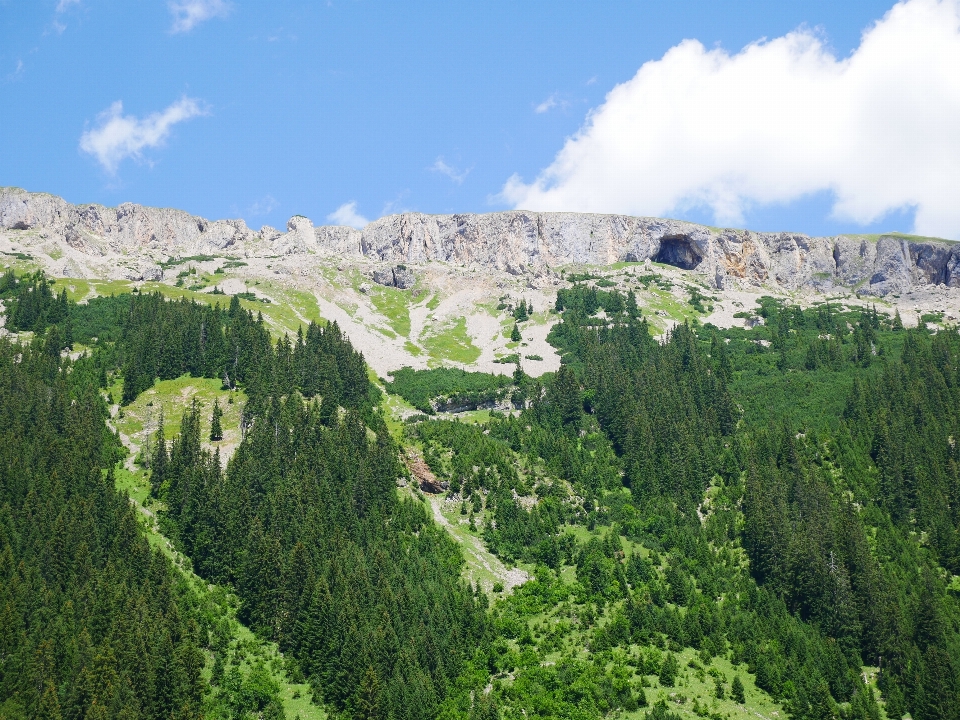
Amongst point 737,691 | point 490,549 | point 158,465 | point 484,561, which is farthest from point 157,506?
point 737,691

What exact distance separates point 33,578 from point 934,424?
6304 inches

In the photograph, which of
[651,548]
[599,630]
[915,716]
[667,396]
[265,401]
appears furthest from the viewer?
[667,396]

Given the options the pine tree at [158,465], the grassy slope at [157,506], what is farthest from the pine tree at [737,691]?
the pine tree at [158,465]

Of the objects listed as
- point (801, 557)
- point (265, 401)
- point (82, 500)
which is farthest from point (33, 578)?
point (801, 557)

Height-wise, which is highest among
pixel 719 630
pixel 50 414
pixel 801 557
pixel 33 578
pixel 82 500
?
pixel 50 414

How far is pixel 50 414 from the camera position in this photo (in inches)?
5477

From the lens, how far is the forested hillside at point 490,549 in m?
95.8

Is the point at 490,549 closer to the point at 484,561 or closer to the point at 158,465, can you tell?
the point at 484,561

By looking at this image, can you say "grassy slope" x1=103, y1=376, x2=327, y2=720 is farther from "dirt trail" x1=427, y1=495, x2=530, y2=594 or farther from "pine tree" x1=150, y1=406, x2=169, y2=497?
"dirt trail" x1=427, y1=495, x2=530, y2=594

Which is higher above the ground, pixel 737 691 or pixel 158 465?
pixel 158 465

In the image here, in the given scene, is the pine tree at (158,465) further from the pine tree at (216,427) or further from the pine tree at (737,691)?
the pine tree at (737,691)

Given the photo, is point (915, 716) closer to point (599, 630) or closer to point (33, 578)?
point (599, 630)

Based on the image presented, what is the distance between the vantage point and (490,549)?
135375 millimetres

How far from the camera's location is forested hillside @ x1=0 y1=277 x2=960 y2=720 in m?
95.8
